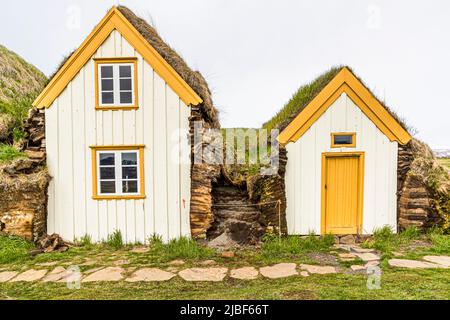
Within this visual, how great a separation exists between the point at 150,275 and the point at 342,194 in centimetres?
566

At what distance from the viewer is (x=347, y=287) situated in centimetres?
511

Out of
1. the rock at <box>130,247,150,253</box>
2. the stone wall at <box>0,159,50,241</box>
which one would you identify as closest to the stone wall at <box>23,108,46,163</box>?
the stone wall at <box>0,159,50,241</box>

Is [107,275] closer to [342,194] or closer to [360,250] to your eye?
[360,250]

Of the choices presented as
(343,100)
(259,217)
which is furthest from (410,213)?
(259,217)

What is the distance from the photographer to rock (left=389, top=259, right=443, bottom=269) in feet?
20.4

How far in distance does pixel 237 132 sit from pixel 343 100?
3907 mm

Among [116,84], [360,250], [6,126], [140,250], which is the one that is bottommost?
[140,250]

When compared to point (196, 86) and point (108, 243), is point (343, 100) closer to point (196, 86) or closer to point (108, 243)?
point (196, 86)

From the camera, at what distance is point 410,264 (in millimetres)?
6367

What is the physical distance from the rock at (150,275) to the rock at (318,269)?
2707mm

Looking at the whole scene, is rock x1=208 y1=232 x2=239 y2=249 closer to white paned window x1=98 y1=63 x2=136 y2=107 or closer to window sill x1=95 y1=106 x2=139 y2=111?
window sill x1=95 y1=106 x2=139 y2=111

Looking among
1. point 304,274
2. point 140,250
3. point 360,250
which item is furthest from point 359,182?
point 140,250
